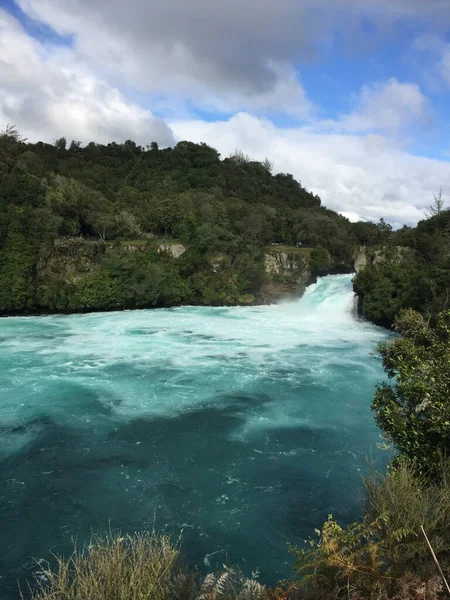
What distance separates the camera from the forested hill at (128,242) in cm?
3903

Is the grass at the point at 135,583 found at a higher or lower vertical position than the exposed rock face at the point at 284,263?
lower

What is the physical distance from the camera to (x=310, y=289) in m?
46.2

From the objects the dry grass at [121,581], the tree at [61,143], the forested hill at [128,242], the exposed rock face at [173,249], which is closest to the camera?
the dry grass at [121,581]

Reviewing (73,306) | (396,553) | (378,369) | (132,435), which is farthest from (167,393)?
(73,306)

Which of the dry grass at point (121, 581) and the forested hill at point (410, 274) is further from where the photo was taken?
Answer: the forested hill at point (410, 274)

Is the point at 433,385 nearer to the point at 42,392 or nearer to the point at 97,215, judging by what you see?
the point at 42,392

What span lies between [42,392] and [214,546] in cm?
1207

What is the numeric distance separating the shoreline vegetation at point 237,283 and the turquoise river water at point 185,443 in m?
1.22

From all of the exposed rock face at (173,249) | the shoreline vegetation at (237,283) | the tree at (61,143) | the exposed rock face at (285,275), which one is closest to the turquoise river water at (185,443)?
the shoreline vegetation at (237,283)

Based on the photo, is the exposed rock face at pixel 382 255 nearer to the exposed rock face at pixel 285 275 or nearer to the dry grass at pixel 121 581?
the exposed rock face at pixel 285 275

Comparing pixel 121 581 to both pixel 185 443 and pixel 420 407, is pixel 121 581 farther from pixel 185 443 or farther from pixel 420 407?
pixel 185 443

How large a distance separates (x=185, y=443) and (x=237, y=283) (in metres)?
33.2

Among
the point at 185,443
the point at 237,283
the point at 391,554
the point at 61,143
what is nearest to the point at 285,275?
the point at 237,283

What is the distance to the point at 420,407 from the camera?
816cm
